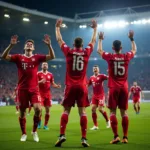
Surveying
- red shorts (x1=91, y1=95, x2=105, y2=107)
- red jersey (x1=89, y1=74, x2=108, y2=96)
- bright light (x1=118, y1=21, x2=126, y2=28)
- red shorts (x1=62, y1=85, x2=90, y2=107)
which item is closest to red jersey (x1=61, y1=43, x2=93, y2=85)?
red shorts (x1=62, y1=85, x2=90, y2=107)

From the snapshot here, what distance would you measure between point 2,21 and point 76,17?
1469cm

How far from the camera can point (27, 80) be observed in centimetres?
750

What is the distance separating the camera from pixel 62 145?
690 cm

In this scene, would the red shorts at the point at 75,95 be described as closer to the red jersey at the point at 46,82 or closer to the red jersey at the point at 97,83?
the red jersey at the point at 46,82

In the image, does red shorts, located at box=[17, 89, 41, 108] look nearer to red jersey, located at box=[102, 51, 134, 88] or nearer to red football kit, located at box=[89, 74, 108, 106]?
red jersey, located at box=[102, 51, 134, 88]

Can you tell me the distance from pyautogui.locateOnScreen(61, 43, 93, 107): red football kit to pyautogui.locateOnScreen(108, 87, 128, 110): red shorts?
0.76 metres

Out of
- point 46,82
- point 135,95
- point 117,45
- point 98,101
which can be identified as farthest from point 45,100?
point 135,95

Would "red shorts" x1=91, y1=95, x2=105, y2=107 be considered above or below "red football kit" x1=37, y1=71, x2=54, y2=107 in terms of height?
below

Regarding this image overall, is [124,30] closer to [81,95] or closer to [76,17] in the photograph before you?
[76,17]

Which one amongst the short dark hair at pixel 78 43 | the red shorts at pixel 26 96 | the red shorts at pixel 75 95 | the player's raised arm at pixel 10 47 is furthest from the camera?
the red shorts at pixel 26 96

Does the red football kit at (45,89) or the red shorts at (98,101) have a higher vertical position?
the red football kit at (45,89)

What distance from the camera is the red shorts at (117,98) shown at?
7.24 meters

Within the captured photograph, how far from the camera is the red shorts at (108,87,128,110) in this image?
285 inches

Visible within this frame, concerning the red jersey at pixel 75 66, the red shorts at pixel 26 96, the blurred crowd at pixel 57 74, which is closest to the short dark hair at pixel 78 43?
the red jersey at pixel 75 66
